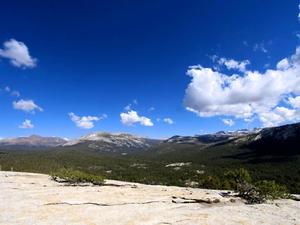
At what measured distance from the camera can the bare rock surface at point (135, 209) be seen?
19.7 meters

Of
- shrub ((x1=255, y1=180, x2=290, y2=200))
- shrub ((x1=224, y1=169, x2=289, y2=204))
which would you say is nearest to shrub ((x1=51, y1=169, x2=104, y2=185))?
shrub ((x1=224, y1=169, x2=289, y2=204))

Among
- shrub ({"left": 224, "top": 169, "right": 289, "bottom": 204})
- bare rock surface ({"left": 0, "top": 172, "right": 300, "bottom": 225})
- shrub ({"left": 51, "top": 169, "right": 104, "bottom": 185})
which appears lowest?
bare rock surface ({"left": 0, "top": 172, "right": 300, "bottom": 225})

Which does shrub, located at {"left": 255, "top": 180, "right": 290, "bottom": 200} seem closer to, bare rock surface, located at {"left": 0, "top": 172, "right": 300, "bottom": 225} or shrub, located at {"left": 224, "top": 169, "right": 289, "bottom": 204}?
shrub, located at {"left": 224, "top": 169, "right": 289, "bottom": 204}

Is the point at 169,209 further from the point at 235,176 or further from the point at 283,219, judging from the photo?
the point at 235,176

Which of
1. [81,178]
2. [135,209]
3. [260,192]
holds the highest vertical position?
[81,178]

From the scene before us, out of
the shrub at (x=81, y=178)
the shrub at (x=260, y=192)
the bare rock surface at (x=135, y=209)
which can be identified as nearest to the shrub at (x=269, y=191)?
the shrub at (x=260, y=192)

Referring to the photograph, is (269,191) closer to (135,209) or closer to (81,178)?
(135,209)

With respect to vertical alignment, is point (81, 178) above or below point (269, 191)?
above

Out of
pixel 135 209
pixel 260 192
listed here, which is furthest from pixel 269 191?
pixel 135 209

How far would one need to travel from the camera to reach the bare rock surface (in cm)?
1966

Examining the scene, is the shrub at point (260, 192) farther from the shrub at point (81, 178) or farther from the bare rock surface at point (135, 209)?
the shrub at point (81, 178)

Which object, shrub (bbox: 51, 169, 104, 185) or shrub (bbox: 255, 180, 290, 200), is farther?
shrub (bbox: 51, 169, 104, 185)

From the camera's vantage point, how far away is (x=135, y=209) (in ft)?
73.1

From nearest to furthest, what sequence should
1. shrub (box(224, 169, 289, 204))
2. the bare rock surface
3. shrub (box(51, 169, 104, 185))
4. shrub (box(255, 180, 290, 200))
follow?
the bare rock surface → shrub (box(224, 169, 289, 204)) → shrub (box(255, 180, 290, 200)) → shrub (box(51, 169, 104, 185))
